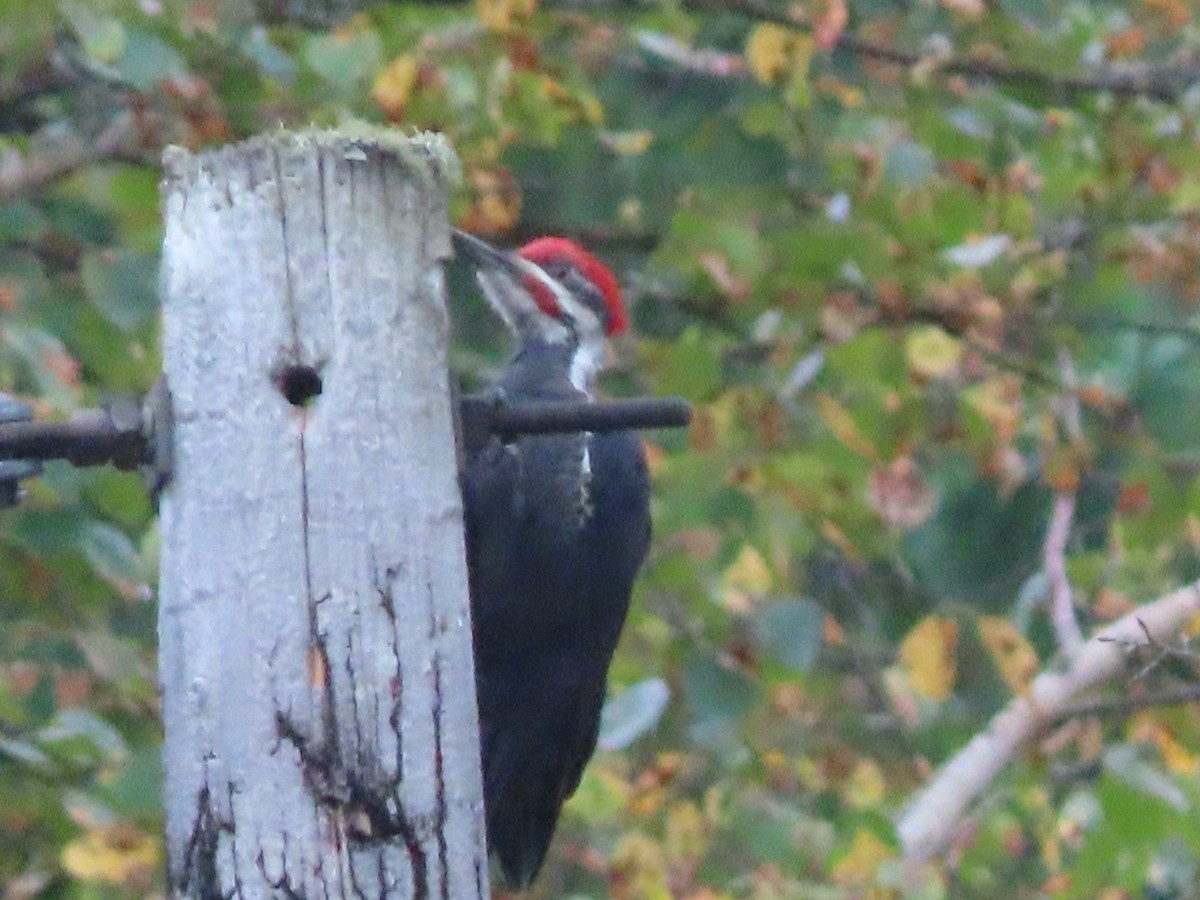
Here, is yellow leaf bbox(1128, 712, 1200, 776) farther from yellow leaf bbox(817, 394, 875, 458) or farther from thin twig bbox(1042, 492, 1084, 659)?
yellow leaf bbox(817, 394, 875, 458)

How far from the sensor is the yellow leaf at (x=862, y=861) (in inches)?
145

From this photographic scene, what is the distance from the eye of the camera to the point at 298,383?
153 cm

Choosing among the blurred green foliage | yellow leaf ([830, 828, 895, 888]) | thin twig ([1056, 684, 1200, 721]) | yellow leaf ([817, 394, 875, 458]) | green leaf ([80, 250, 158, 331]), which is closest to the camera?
green leaf ([80, 250, 158, 331])

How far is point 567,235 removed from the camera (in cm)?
434

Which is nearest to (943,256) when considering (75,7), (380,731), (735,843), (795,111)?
(795,111)

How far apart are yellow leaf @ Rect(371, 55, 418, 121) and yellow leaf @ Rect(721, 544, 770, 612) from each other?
99cm

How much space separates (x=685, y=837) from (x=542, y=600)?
1.30 metres

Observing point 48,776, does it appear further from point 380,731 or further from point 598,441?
point 380,731

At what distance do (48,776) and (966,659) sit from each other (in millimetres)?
2906

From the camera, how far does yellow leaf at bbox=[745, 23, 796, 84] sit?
3803mm

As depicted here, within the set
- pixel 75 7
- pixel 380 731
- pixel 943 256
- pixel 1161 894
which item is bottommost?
pixel 1161 894

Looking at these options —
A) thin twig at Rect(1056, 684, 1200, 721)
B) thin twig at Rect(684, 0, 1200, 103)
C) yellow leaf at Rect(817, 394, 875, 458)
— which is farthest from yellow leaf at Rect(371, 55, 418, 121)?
thin twig at Rect(1056, 684, 1200, 721)

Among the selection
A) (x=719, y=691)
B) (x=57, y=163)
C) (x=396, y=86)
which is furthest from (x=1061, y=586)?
(x=57, y=163)

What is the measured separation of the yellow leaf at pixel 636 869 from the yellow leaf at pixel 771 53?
1365 millimetres
